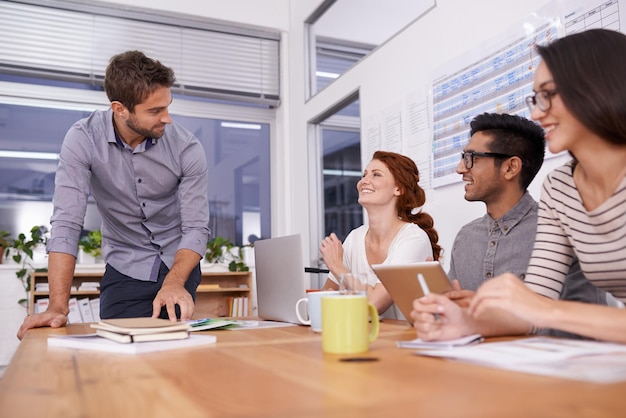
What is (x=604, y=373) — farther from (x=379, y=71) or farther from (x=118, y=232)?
(x=379, y=71)

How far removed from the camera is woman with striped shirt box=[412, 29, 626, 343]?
1.09 metres

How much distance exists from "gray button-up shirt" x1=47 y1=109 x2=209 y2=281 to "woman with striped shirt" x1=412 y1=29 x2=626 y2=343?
3.91 feet

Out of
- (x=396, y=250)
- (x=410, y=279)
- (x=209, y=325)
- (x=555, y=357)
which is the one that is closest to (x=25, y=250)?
(x=396, y=250)

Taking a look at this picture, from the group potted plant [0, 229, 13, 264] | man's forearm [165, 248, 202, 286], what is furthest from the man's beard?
potted plant [0, 229, 13, 264]

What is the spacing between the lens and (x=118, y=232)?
2.22 meters

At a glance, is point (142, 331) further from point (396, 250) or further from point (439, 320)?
Result: point (396, 250)

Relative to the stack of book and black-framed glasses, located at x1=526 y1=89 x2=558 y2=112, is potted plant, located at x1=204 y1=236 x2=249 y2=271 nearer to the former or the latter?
the stack of book

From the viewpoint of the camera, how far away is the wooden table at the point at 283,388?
0.56 metres

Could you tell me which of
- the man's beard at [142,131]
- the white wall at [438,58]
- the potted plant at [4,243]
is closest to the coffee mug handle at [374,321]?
the man's beard at [142,131]

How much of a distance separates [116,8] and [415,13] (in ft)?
7.57

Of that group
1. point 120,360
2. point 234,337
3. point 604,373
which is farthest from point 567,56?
point 120,360

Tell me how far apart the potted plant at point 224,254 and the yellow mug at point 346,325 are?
3.40 metres

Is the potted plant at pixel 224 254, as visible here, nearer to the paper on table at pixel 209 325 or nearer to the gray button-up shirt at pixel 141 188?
the gray button-up shirt at pixel 141 188

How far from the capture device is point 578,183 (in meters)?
1.28
